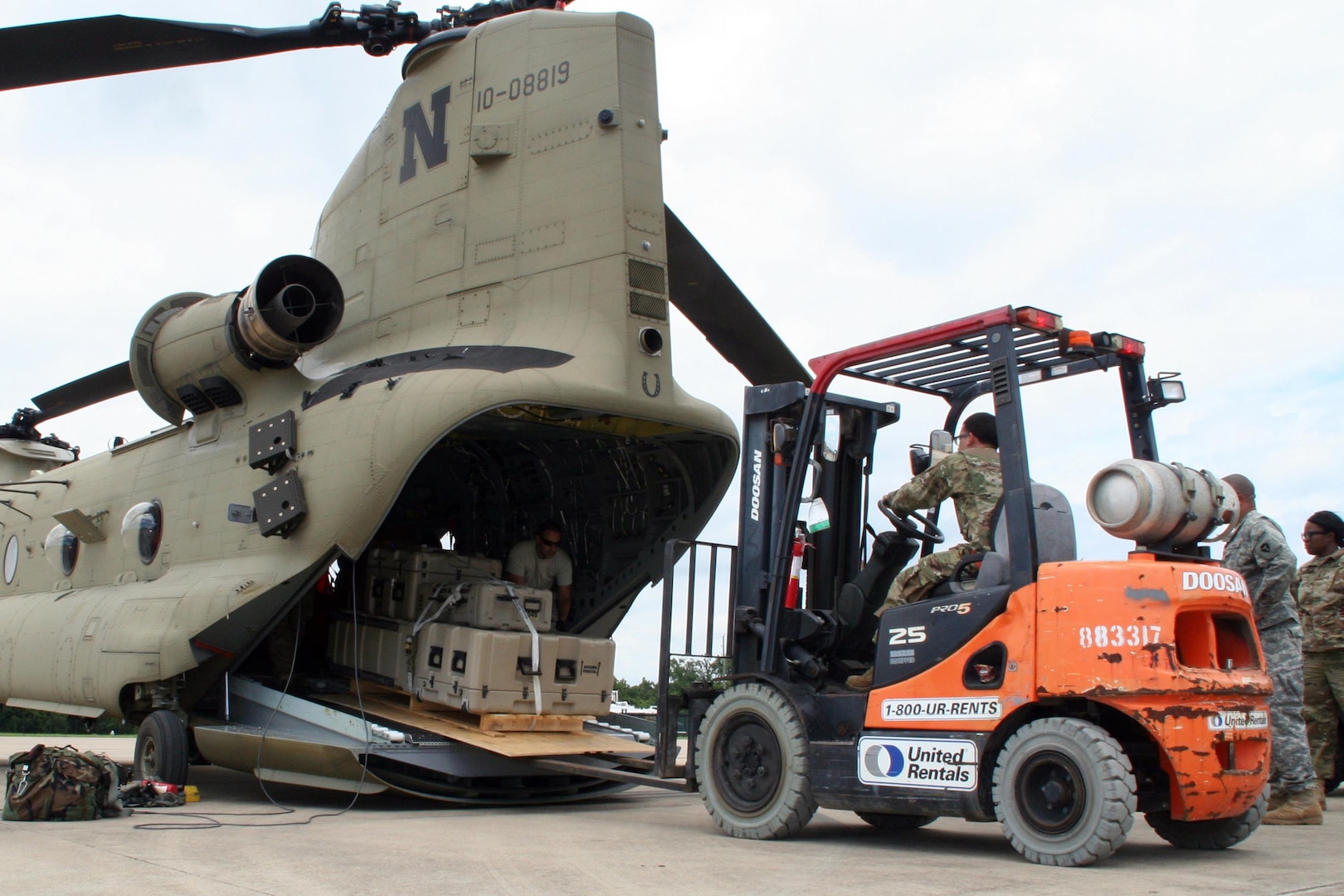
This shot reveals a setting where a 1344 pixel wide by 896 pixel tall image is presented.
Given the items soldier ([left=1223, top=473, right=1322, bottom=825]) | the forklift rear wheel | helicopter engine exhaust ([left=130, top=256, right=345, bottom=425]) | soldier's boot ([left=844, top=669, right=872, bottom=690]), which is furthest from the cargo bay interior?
soldier ([left=1223, top=473, right=1322, bottom=825])

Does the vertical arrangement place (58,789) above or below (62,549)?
below

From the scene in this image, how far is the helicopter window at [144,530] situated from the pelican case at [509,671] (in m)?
2.79

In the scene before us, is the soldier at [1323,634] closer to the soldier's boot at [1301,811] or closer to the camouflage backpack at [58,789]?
the soldier's boot at [1301,811]

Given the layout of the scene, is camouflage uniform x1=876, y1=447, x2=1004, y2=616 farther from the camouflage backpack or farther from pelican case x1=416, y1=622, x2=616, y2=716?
the camouflage backpack

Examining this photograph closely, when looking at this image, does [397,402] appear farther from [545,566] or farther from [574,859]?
[574,859]

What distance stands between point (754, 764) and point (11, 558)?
9.58 meters

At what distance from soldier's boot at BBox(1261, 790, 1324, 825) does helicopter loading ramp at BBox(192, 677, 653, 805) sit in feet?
12.8

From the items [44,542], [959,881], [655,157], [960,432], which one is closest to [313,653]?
[44,542]

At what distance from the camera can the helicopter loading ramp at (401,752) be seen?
7.36m

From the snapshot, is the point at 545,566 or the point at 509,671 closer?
the point at 509,671

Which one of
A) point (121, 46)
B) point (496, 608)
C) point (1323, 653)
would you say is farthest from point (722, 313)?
point (1323, 653)

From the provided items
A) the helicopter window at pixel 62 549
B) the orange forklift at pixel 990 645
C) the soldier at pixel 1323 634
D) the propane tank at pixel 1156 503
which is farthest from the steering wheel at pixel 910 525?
the helicopter window at pixel 62 549

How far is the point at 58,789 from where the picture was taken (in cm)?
651

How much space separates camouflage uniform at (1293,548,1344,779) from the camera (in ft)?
26.6
